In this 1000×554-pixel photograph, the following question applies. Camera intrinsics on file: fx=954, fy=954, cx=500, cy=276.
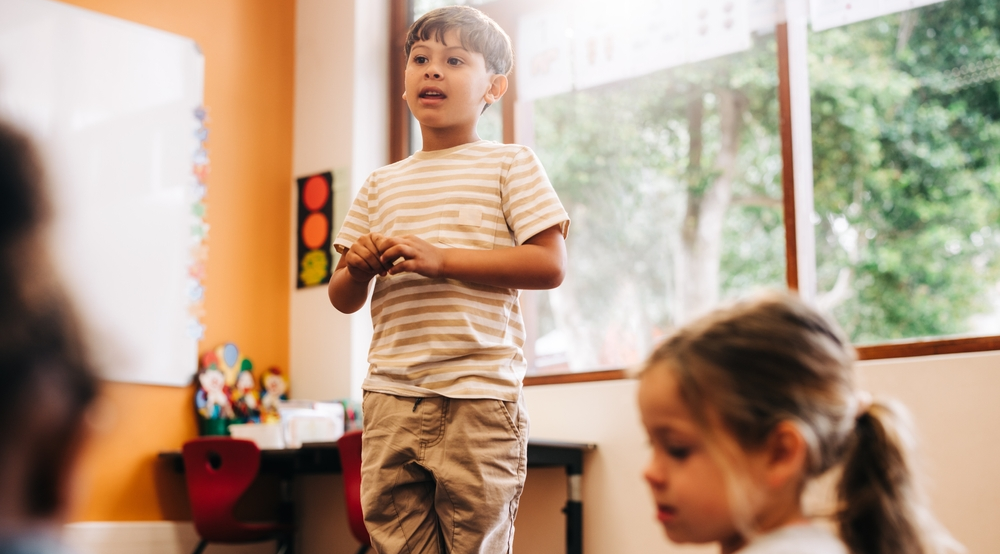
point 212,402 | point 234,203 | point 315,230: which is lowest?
point 212,402

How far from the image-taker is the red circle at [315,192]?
415 centimetres

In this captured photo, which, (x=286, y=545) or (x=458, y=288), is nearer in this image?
(x=458, y=288)

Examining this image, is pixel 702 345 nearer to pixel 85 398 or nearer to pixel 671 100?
pixel 85 398

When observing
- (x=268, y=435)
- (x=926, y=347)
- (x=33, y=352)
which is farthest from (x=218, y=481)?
(x=33, y=352)

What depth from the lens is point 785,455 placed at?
37.2 inches

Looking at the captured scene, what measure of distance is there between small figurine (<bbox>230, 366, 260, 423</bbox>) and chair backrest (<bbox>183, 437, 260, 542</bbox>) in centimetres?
49

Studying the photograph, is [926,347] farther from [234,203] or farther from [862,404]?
[234,203]

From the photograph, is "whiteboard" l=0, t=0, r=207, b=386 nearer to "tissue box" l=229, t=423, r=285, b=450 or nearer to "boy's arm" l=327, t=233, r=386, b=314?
"tissue box" l=229, t=423, r=285, b=450

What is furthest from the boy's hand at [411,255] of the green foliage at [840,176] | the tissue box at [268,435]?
the tissue box at [268,435]

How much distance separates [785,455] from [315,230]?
341 cm

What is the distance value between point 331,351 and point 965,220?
8.03 ft

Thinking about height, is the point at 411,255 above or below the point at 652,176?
below

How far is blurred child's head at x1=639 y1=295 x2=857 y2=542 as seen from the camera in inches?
37.4

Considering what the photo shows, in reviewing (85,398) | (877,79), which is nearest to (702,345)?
(85,398)
